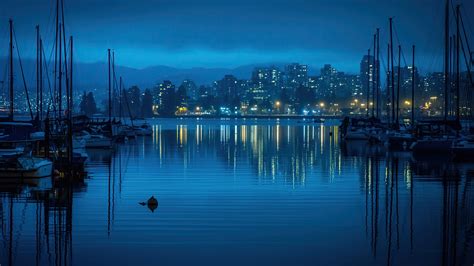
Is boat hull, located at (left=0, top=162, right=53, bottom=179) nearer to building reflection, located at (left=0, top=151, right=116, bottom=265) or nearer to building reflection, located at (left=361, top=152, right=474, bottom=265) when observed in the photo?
building reflection, located at (left=0, top=151, right=116, bottom=265)

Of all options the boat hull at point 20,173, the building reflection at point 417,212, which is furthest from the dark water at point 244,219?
the boat hull at point 20,173

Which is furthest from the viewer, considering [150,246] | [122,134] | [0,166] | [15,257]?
[122,134]

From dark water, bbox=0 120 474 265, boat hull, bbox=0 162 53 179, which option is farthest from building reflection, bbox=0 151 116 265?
boat hull, bbox=0 162 53 179

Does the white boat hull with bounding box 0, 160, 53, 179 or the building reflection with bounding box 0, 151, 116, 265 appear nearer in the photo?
the building reflection with bounding box 0, 151, 116, 265

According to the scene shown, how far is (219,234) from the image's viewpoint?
49.4 ft

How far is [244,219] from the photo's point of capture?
671 inches

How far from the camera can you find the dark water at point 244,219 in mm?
13117

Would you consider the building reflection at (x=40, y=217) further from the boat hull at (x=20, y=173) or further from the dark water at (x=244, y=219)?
the boat hull at (x=20, y=173)

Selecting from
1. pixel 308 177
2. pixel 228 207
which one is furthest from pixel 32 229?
pixel 308 177

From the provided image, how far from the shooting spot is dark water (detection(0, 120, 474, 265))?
1312cm

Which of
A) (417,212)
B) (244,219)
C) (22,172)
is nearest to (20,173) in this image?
(22,172)

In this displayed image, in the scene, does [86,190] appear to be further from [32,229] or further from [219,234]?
[219,234]

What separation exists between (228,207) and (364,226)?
412 cm

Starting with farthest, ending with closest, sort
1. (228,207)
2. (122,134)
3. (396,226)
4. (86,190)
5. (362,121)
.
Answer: (362,121)
(122,134)
(86,190)
(228,207)
(396,226)
